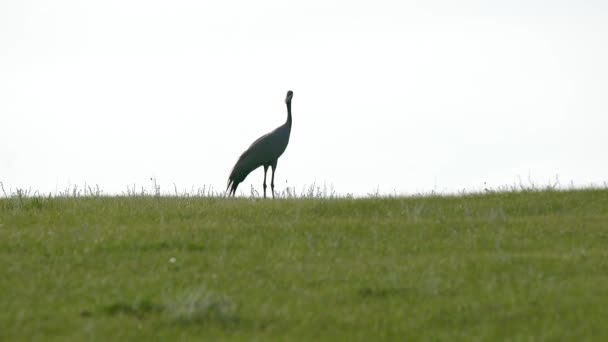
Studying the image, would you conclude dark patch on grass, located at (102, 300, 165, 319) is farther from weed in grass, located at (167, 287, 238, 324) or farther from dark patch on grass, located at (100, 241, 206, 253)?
dark patch on grass, located at (100, 241, 206, 253)

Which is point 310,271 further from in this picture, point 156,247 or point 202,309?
point 156,247

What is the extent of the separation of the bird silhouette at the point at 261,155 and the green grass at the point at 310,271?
5613mm

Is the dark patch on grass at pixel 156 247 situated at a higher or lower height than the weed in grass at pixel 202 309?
higher

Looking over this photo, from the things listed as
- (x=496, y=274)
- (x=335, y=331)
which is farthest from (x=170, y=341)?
(x=496, y=274)

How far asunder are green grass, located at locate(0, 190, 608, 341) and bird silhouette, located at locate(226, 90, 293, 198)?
18.4 ft

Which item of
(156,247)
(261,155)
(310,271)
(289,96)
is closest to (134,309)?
(310,271)

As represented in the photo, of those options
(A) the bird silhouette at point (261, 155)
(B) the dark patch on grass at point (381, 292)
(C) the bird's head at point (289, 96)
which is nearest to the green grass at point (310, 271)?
(B) the dark patch on grass at point (381, 292)

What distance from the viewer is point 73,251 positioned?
11.9 meters

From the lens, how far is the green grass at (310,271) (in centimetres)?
867

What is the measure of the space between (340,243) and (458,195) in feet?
17.0

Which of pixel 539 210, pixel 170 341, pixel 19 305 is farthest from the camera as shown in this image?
pixel 539 210

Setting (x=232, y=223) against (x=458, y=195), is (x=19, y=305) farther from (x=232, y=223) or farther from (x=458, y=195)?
(x=458, y=195)

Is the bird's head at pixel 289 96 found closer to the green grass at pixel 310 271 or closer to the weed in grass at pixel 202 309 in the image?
the green grass at pixel 310 271

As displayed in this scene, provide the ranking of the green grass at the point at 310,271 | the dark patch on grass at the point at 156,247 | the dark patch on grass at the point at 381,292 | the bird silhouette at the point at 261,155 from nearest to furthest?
the green grass at the point at 310,271, the dark patch on grass at the point at 381,292, the dark patch on grass at the point at 156,247, the bird silhouette at the point at 261,155
